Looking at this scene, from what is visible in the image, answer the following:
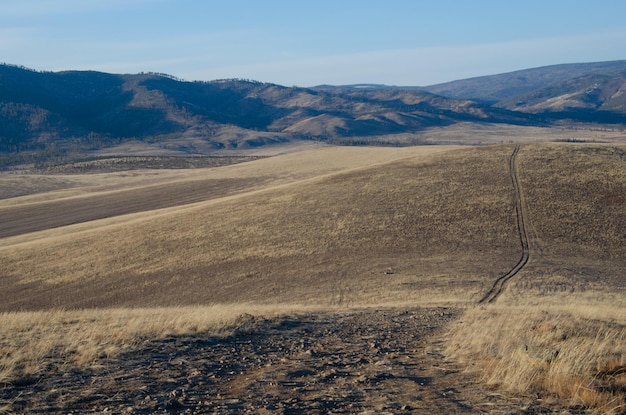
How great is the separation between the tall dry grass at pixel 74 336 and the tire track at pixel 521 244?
11462 millimetres

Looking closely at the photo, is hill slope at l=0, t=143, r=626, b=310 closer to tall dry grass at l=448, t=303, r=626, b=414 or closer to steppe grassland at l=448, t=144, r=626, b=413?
steppe grassland at l=448, t=144, r=626, b=413

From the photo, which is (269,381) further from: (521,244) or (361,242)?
(521,244)

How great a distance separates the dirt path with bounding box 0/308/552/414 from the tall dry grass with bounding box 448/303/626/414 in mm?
446

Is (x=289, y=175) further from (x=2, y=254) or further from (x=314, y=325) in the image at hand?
(x=314, y=325)

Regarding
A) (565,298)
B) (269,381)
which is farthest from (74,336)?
(565,298)

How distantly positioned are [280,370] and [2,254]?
35.2 metres

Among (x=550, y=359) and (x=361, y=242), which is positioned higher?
(x=550, y=359)

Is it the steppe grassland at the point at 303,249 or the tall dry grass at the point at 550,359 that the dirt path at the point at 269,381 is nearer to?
the tall dry grass at the point at 550,359

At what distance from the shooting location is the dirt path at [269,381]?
8328mm

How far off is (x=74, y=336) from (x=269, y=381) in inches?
207

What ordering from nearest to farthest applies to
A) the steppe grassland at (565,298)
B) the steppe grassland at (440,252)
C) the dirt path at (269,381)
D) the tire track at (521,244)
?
the dirt path at (269,381)
the steppe grassland at (565,298)
the steppe grassland at (440,252)
the tire track at (521,244)

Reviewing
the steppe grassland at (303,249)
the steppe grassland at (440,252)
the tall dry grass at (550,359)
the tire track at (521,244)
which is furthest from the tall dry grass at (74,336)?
the tire track at (521,244)

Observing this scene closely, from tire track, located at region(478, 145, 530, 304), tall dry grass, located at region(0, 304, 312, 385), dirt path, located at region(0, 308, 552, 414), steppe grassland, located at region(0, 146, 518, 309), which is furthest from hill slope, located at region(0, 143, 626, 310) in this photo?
dirt path, located at region(0, 308, 552, 414)

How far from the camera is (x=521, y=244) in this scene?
108 ft
